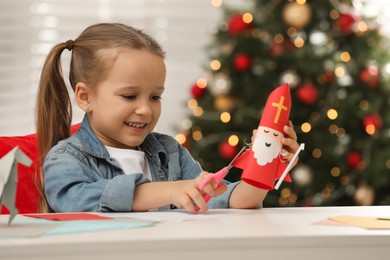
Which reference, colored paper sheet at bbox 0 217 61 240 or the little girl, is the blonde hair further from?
colored paper sheet at bbox 0 217 61 240

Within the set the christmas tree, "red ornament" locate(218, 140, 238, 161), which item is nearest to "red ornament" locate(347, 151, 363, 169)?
the christmas tree

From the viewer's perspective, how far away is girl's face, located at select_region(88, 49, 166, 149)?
159cm

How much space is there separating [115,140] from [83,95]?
13 cm

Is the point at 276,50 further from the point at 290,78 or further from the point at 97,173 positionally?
the point at 97,173

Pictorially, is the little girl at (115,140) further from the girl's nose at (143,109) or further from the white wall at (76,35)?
the white wall at (76,35)

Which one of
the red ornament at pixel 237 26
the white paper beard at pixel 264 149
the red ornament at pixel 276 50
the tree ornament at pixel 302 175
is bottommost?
the tree ornament at pixel 302 175

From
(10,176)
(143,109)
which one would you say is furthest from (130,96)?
(10,176)

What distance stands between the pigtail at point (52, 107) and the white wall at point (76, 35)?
2.04 meters

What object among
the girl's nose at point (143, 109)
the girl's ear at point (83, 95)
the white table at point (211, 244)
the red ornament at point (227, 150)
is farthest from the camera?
the red ornament at point (227, 150)

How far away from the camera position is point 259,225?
1019 mm

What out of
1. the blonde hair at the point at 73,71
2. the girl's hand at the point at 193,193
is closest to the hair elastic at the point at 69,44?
the blonde hair at the point at 73,71

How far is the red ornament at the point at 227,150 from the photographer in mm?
3494

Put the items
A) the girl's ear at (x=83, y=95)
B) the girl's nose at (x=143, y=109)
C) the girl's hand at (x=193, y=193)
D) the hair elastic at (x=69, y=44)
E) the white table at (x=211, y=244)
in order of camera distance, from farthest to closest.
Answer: the hair elastic at (x=69, y=44)
the girl's ear at (x=83, y=95)
the girl's nose at (x=143, y=109)
the girl's hand at (x=193, y=193)
the white table at (x=211, y=244)

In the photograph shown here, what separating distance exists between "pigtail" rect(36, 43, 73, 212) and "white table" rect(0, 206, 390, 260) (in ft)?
2.64
